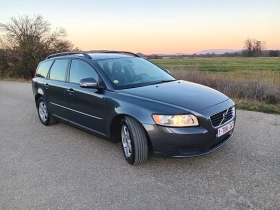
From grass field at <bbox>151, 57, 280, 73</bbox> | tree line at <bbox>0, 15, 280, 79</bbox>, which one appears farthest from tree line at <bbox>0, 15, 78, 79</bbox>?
grass field at <bbox>151, 57, 280, 73</bbox>

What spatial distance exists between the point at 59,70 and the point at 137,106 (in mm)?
2447

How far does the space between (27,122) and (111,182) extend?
383 cm

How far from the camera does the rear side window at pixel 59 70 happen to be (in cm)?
482

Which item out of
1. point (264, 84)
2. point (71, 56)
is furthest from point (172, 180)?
point (264, 84)

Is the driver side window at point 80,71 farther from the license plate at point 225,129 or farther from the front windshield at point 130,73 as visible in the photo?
the license plate at point 225,129

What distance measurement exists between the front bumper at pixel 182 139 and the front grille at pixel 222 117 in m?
0.10

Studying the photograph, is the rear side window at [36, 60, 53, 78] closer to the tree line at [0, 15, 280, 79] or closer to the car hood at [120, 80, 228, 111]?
the car hood at [120, 80, 228, 111]

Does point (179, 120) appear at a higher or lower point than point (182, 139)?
higher

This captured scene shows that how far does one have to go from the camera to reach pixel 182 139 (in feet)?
9.94

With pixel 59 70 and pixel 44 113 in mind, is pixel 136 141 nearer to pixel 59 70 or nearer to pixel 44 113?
pixel 59 70

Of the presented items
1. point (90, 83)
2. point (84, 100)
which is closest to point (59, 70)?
point (84, 100)

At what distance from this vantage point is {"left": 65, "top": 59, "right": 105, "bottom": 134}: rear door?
390cm

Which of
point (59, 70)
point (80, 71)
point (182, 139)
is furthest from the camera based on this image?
point (59, 70)

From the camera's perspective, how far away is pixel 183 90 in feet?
12.3
